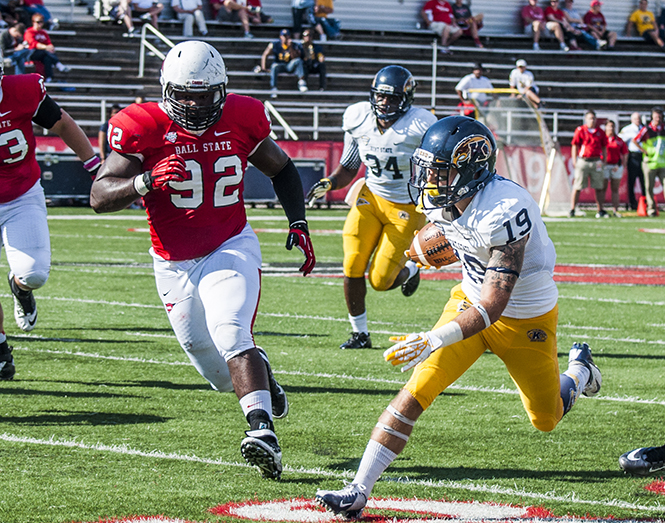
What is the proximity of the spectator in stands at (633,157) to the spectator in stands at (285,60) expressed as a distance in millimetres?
6881

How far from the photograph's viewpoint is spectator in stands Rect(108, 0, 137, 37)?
72.0 ft

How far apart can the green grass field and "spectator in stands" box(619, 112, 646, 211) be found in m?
12.0

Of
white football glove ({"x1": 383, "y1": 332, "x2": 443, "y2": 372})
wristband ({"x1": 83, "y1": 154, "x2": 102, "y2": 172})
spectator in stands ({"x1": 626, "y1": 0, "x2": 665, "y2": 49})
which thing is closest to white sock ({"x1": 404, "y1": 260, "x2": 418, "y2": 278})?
wristband ({"x1": 83, "y1": 154, "x2": 102, "y2": 172})

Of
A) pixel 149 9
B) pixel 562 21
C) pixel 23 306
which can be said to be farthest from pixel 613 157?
pixel 23 306

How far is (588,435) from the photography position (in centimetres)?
474

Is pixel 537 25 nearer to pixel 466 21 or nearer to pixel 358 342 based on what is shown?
pixel 466 21

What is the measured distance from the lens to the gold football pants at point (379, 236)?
706cm

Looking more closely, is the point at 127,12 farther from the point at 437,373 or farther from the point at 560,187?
the point at 437,373

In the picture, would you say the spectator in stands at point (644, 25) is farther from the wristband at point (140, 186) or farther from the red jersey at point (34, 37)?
the wristband at point (140, 186)

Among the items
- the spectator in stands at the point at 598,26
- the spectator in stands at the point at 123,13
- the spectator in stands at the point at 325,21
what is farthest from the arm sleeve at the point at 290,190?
the spectator in stands at the point at 598,26

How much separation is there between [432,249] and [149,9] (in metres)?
19.6

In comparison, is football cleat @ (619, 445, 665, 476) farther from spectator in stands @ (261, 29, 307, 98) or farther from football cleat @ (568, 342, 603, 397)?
spectator in stands @ (261, 29, 307, 98)

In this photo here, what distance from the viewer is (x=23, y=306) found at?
6422 mm

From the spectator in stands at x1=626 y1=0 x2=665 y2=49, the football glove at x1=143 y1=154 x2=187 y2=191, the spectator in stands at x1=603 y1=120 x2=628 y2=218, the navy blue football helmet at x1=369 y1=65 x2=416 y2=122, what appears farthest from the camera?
the spectator in stands at x1=626 y1=0 x2=665 y2=49
